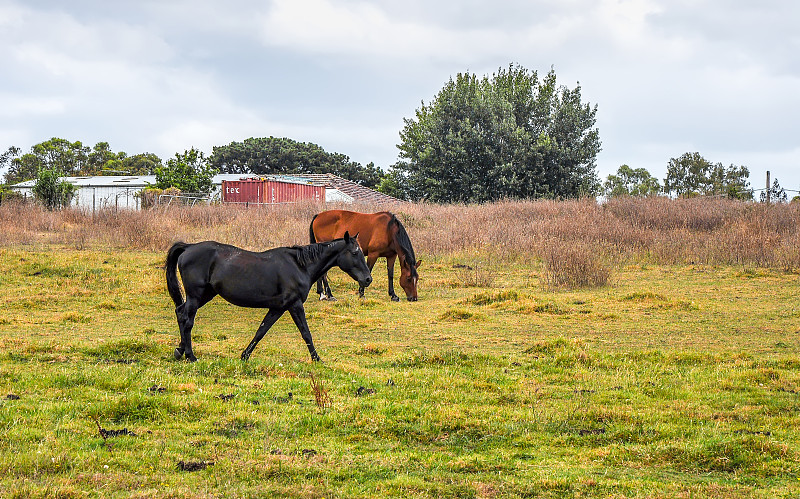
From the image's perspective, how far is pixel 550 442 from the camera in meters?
6.80

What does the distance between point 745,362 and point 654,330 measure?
10.9 feet

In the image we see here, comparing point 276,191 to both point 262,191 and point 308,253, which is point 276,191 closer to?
point 262,191

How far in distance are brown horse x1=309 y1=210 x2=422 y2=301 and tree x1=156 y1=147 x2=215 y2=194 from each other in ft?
95.4

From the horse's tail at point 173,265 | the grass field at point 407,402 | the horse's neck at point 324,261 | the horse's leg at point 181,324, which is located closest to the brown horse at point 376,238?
the grass field at point 407,402

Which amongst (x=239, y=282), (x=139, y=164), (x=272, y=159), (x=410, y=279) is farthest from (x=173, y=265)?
(x=139, y=164)

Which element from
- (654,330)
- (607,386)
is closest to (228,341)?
(607,386)

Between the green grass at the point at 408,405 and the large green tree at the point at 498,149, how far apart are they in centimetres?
2947

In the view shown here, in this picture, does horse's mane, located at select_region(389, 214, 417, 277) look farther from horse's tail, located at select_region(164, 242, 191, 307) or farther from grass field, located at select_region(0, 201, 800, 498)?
horse's tail, located at select_region(164, 242, 191, 307)

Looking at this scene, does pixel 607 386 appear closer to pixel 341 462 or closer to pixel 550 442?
pixel 550 442

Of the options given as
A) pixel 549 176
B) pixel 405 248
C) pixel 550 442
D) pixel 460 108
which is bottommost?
pixel 550 442

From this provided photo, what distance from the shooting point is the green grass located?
5.57 metres

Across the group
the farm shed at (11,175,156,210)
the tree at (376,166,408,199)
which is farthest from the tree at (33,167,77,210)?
the tree at (376,166,408,199)

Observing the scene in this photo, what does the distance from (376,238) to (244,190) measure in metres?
29.5

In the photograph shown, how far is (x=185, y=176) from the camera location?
47.7 metres
